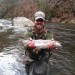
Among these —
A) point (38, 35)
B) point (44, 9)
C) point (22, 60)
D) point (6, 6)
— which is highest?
point (6, 6)

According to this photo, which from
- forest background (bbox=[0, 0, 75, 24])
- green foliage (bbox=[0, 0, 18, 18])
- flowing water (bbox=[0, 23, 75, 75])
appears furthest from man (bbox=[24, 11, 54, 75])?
green foliage (bbox=[0, 0, 18, 18])

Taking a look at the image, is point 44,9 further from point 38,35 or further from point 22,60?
point 38,35

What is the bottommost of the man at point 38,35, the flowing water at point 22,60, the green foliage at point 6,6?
the flowing water at point 22,60

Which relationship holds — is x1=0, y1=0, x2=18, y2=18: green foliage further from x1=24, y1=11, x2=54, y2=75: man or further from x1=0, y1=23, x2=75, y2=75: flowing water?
x1=24, y1=11, x2=54, y2=75: man

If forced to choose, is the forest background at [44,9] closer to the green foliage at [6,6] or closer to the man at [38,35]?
the green foliage at [6,6]

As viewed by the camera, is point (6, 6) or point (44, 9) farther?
point (6, 6)

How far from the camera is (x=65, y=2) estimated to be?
3244 centimetres

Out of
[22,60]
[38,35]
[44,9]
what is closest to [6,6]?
[44,9]

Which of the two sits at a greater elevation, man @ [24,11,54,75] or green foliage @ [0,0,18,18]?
green foliage @ [0,0,18,18]

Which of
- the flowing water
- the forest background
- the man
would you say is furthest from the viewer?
the forest background

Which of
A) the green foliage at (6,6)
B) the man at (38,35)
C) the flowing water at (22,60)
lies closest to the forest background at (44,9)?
the green foliage at (6,6)

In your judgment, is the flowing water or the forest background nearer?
the flowing water

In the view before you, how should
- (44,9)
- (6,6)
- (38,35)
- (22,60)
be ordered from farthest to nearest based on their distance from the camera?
(6,6), (44,9), (22,60), (38,35)

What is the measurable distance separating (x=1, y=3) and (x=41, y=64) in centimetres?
3924
